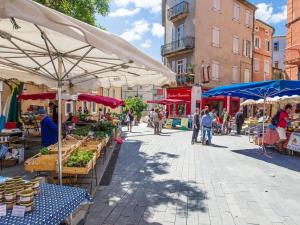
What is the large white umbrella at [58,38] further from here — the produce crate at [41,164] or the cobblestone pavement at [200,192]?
the cobblestone pavement at [200,192]

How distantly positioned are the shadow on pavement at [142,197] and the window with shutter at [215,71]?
24.3m

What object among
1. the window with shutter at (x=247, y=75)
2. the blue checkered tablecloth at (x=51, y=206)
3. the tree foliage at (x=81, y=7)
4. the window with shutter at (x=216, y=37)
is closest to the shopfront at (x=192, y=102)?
the window with shutter at (x=247, y=75)

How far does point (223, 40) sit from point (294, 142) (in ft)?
75.6

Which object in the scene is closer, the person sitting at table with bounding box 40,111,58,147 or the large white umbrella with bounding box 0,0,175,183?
the large white umbrella with bounding box 0,0,175,183

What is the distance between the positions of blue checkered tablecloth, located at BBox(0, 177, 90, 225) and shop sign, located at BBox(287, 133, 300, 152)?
10.3 meters

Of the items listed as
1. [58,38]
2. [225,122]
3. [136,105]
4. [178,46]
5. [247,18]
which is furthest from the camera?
[247,18]

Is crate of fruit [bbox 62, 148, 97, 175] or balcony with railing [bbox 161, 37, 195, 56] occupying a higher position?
balcony with railing [bbox 161, 37, 195, 56]

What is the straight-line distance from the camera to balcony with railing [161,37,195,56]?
2994cm

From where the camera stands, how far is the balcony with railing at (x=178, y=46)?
98.2 ft

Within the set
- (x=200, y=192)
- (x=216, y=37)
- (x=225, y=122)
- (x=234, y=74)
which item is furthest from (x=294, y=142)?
(x=234, y=74)

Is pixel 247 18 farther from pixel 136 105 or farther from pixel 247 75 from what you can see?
pixel 136 105

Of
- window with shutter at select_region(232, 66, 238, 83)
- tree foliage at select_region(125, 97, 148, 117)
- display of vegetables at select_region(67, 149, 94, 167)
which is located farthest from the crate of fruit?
window with shutter at select_region(232, 66, 238, 83)

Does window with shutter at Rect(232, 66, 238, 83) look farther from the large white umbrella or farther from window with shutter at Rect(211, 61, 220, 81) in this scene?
the large white umbrella

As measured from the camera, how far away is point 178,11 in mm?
31344
